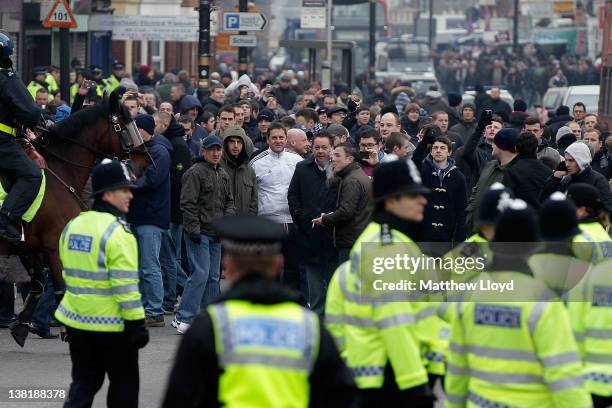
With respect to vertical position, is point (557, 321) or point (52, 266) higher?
point (557, 321)

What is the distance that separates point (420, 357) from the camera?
717cm

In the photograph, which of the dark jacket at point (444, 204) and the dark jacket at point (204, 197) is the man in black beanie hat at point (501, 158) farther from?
the dark jacket at point (204, 197)

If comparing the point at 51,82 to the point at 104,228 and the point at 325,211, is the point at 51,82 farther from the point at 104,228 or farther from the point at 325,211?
the point at 104,228

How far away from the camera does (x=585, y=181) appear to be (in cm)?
1205

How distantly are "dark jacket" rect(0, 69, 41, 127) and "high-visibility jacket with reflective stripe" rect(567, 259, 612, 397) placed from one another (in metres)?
5.77

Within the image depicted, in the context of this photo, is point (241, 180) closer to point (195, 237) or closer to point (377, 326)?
point (195, 237)

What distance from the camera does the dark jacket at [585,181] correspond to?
39.1 feet

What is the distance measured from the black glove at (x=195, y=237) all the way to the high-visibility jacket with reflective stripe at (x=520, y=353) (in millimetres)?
6990

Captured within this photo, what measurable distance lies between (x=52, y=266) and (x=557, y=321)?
7.10m

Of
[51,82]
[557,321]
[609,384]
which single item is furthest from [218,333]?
[51,82]

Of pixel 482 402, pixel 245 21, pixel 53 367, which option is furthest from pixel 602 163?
pixel 245 21

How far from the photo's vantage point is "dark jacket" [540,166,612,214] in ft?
39.1

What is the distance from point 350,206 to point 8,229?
9.36ft

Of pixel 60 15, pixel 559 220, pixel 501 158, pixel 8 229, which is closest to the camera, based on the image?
pixel 559 220
